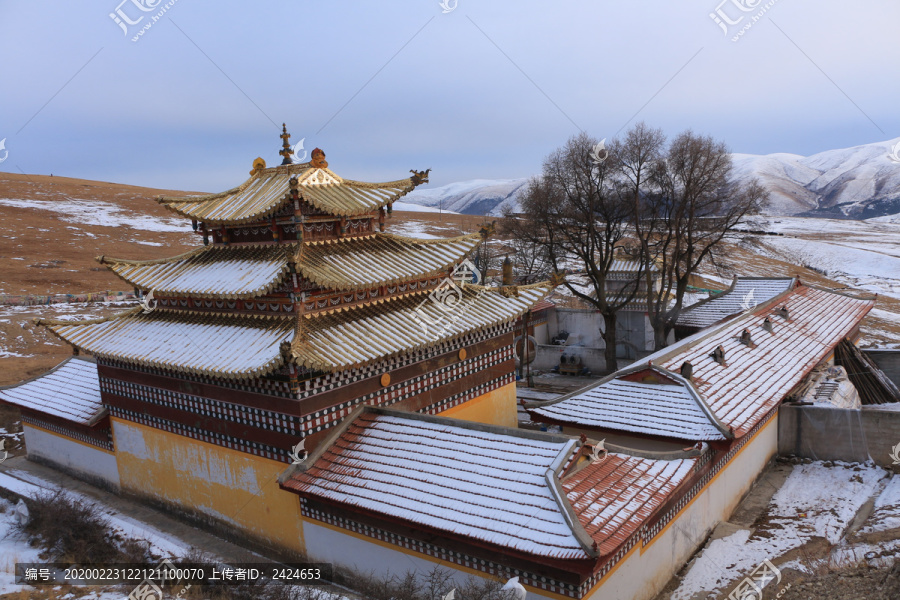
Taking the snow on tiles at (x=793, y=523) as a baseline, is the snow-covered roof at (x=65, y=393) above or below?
above

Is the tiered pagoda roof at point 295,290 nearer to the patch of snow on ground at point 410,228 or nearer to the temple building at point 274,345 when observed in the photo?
the temple building at point 274,345

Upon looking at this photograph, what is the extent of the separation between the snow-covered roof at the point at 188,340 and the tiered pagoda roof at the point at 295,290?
32 mm

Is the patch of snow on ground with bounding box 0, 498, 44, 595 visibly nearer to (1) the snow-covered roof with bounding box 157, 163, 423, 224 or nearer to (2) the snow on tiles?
(1) the snow-covered roof with bounding box 157, 163, 423, 224

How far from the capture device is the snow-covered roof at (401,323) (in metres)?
10.6

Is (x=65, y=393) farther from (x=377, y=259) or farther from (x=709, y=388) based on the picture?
Result: (x=709, y=388)

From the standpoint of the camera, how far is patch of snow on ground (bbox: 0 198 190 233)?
7119 cm

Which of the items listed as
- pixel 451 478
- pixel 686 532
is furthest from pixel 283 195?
pixel 686 532

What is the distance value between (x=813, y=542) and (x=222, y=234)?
13590 millimetres

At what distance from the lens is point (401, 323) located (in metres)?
12.3

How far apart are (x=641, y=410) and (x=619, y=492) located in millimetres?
4198

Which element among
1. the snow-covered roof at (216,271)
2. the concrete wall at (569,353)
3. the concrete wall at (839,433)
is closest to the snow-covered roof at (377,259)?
the snow-covered roof at (216,271)

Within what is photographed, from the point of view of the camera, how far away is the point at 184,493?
1304cm

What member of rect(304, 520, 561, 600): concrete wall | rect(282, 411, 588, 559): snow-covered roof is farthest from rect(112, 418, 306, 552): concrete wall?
rect(282, 411, 588, 559): snow-covered roof

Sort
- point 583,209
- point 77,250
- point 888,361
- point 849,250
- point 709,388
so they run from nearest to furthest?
1. point 709,388
2. point 888,361
3. point 583,209
4. point 77,250
5. point 849,250
